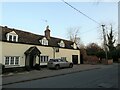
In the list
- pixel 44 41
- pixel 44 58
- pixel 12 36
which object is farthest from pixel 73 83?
pixel 44 41

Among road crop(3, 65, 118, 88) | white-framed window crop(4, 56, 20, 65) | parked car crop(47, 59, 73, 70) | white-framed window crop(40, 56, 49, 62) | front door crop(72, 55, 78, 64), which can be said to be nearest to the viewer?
road crop(3, 65, 118, 88)

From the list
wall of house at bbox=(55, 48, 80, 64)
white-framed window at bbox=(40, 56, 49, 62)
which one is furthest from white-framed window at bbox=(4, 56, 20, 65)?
wall of house at bbox=(55, 48, 80, 64)

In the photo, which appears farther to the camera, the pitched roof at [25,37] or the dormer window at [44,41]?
the dormer window at [44,41]

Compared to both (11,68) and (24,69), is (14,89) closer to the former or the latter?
(11,68)

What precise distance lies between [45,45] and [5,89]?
22.2 m

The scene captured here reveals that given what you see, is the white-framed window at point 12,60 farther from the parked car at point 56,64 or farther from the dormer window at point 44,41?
the dormer window at point 44,41

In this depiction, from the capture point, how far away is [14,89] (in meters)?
13.6

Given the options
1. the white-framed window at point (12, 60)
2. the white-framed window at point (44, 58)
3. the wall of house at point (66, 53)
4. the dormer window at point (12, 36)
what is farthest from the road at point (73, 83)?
the wall of house at point (66, 53)

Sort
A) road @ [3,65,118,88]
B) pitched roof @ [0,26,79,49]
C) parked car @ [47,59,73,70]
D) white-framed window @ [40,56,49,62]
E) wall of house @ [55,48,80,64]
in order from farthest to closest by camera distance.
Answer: wall of house @ [55,48,80,64] < white-framed window @ [40,56,49,62] < parked car @ [47,59,73,70] < pitched roof @ [0,26,79,49] < road @ [3,65,118,88]

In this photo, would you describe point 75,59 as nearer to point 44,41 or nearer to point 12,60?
point 44,41

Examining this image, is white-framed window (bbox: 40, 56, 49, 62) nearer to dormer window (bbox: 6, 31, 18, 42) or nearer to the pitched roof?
the pitched roof

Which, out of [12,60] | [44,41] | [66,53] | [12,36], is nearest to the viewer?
[12,60]

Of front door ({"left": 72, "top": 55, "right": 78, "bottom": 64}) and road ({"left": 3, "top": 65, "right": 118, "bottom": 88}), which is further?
front door ({"left": 72, "top": 55, "right": 78, "bottom": 64})

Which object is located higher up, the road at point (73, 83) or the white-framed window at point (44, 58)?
the white-framed window at point (44, 58)
